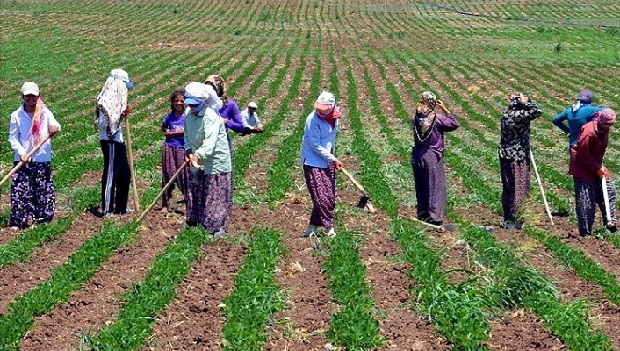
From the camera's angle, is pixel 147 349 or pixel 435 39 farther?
pixel 435 39

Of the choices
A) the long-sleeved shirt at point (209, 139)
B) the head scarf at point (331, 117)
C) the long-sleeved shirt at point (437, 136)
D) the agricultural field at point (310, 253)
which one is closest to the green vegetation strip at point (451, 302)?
the agricultural field at point (310, 253)

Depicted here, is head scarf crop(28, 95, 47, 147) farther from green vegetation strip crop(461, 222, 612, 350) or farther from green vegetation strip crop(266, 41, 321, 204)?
green vegetation strip crop(461, 222, 612, 350)

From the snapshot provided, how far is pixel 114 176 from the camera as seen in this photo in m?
9.36

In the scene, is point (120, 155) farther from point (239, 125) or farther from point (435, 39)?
point (435, 39)

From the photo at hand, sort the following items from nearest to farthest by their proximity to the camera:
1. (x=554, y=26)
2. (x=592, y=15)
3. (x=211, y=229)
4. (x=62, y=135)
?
(x=211, y=229), (x=62, y=135), (x=554, y=26), (x=592, y=15)

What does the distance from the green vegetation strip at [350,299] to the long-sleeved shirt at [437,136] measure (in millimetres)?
1742

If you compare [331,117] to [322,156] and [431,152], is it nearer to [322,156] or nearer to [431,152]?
[322,156]

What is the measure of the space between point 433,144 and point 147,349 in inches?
195

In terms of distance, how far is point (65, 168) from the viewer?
12.6 meters

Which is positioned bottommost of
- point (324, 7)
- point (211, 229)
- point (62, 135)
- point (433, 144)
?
point (324, 7)

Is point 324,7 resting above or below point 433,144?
below

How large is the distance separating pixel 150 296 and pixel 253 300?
0.86m

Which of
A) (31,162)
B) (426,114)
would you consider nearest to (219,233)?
(31,162)

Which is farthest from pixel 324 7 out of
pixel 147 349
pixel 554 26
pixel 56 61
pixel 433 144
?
pixel 147 349
